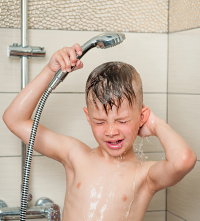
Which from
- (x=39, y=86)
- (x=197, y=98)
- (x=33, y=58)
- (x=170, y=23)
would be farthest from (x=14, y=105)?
(x=170, y=23)

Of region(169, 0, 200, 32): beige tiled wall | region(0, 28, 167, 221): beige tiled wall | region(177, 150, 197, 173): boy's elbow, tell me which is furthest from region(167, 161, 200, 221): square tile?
region(169, 0, 200, 32): beige tiled wall

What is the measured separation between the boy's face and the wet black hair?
18 millimetres

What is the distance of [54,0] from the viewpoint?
140 centimetres

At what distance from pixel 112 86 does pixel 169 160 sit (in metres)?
0.28

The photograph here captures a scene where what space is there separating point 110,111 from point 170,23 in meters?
0.77

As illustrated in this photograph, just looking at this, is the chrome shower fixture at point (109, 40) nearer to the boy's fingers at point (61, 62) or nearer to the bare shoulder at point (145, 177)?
the boy's fingers at point (61, 62)

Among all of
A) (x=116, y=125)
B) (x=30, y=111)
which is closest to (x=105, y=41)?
(x=116, y=125)

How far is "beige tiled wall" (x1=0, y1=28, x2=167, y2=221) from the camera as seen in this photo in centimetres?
139

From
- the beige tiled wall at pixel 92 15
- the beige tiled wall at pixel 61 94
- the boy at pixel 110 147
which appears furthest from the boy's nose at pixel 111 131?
the beige tiled wall at pixel 92 15

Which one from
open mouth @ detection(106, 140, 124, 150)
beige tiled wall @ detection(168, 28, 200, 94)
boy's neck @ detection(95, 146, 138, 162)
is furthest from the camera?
beige tiled wall @ detection(168, 28, 200, 94)

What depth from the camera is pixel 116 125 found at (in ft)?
3.20

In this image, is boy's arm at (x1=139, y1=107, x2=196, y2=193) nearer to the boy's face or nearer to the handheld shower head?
the boy's face

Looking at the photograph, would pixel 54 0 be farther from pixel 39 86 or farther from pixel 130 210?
pixel 130 210

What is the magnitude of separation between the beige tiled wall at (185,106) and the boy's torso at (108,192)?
1.21 ft
